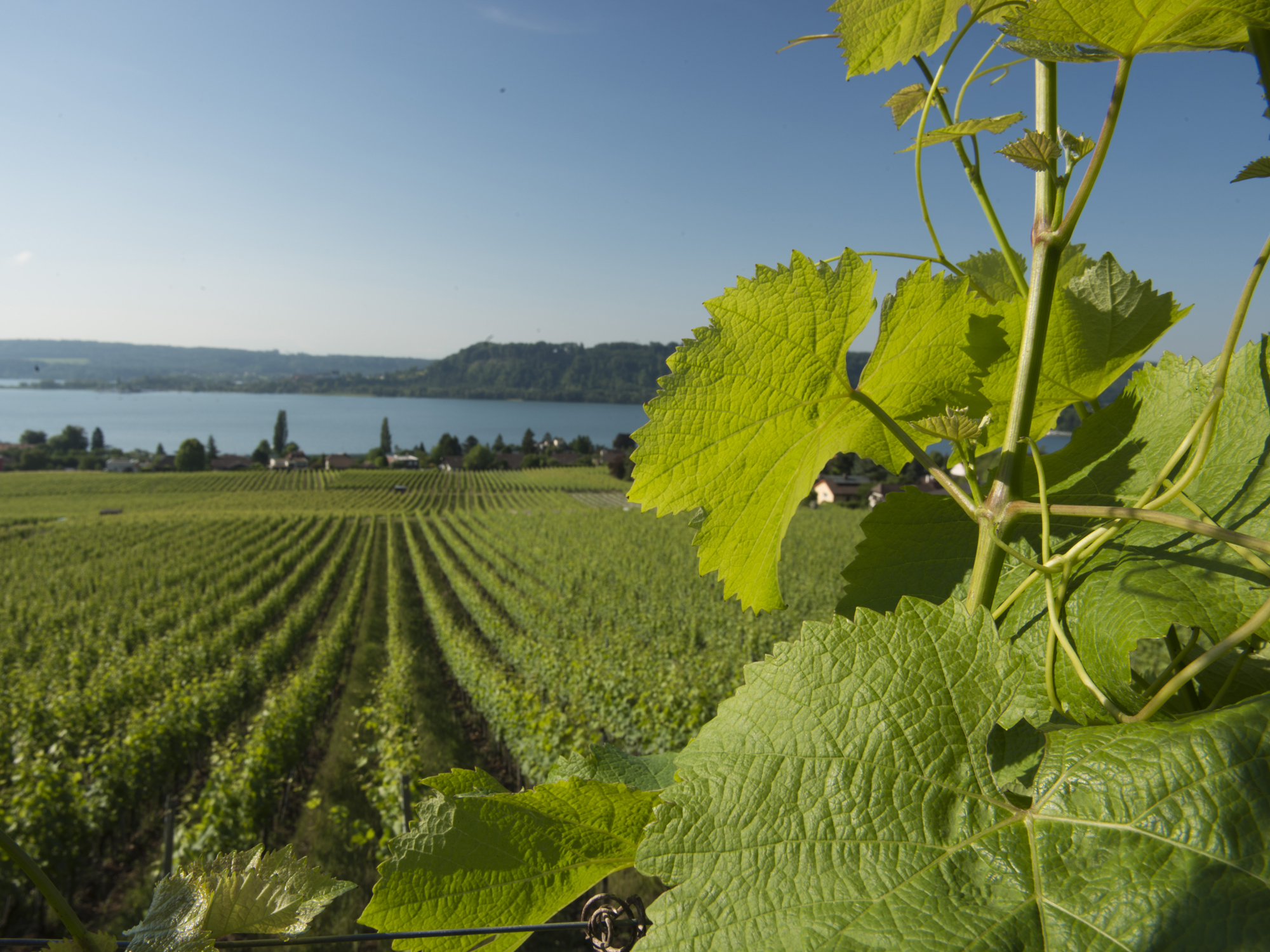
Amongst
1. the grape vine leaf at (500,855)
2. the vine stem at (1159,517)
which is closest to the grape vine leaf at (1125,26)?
the vine stem at (1159,517)

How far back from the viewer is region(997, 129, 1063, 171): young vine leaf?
55 centimetres

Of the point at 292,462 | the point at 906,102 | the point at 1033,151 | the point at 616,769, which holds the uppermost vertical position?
the point at 906,102

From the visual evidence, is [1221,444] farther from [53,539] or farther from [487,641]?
[53,539]

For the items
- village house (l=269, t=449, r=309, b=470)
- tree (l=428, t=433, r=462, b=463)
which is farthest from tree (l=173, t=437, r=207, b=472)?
tree (l=428, t=433, r=462, b=463)

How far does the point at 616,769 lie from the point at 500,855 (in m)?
0.22

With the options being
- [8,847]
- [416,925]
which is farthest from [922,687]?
[8,847]

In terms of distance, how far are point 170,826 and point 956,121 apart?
41.9ft

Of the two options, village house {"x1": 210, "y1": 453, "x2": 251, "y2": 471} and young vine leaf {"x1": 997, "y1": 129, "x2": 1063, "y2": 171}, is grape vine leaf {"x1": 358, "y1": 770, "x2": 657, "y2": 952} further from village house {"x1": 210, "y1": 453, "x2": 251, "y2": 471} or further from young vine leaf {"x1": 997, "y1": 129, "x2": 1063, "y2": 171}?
village house {"x1": 210, "y1": 453, "x2": 251, "y2": 471}

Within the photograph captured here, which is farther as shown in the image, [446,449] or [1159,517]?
[446,449]

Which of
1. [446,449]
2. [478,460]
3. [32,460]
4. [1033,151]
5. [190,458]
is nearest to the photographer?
[1033,151]

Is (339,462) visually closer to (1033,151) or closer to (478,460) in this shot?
(478,460)

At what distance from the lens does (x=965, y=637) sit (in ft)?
1.63

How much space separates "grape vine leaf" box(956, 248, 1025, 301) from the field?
93cm

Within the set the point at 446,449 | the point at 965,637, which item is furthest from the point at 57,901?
the point at 446,449
